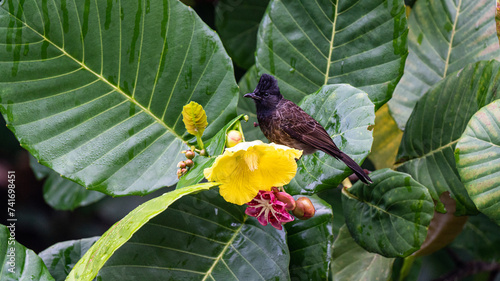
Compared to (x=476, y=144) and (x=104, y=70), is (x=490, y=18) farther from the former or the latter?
(x=104, y=70)

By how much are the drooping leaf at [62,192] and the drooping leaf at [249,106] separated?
0.64 m

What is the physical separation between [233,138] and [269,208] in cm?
16

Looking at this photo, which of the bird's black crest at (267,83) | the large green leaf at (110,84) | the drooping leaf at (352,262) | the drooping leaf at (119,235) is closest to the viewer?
the drooping leaf at (119,235)

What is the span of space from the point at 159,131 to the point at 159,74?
0.44 feet

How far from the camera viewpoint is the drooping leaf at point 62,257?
127cm

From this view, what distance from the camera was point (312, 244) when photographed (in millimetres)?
1092

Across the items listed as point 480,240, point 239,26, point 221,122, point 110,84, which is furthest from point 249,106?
point 480,240

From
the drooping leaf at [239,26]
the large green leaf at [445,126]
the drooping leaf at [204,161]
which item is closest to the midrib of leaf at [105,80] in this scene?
the drooping leaf at [204,161]

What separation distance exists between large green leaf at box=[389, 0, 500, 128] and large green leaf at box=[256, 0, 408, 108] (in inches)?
10.2

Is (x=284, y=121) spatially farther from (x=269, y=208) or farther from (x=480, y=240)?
(x=480, y=240)

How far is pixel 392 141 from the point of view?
5.35ft

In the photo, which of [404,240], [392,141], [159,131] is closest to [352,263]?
[404,240]

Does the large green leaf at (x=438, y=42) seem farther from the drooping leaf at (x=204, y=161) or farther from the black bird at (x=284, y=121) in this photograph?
the drooping leaf at (x=204, y=161)

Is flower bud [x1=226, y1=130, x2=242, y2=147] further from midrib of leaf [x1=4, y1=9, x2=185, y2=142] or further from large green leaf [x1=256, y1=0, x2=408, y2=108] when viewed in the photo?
large green leaf [x1=256, y1=0, x2=408, y2=108]
